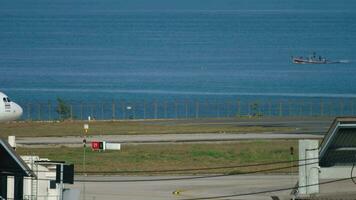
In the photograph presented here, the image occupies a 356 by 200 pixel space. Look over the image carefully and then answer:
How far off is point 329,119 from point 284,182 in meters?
50.3

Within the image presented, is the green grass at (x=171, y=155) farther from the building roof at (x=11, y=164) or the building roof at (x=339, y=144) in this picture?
the building roof at (x=11, y=164)

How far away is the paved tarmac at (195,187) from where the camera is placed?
189 feet

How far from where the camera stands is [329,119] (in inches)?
4439

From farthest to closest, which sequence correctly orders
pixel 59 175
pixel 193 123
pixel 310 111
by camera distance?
pixel 310 111
pixel 193 123
pixel 59 175

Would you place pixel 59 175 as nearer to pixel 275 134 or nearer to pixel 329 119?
pixel 275 134

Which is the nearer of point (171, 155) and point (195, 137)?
point (171, 155)

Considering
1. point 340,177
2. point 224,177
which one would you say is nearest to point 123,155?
point 224,177

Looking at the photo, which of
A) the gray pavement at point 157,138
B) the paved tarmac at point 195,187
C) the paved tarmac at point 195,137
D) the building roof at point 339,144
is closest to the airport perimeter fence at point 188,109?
the paved tarmac at point 195,137

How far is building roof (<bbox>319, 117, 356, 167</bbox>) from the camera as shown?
43.0 meters

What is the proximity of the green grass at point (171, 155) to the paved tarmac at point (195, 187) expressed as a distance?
14.6ft

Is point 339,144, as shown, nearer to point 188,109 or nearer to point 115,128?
point 115,128

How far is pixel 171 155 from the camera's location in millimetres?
75312

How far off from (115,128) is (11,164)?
2404 inches

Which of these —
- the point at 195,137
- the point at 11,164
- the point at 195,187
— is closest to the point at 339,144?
the point at 11,164
